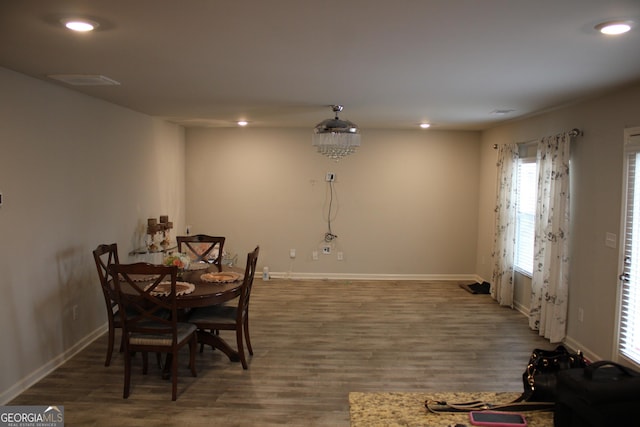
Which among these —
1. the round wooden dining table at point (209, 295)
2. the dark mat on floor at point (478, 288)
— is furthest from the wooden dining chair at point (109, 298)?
the dark mat on floor at point (478, 288)

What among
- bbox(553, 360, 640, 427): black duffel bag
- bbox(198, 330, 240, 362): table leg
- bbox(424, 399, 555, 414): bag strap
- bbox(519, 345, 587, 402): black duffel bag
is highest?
bbox(553, 360, 640, 427): black duffel bag

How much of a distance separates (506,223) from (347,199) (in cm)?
248

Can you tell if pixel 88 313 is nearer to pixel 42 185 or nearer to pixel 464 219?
pixel 42 185

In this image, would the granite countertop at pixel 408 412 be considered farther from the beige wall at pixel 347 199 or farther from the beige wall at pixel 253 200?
the beige wall at pixel 347 199

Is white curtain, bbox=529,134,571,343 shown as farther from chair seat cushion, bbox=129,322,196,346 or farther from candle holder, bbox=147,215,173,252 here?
candle holder, bbox=147,215,173,252

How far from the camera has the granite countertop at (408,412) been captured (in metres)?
1.28

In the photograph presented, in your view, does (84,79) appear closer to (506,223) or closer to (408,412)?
(408,412)

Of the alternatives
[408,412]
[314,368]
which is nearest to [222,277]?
[314,368]

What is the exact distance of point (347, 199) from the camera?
24.0 ft

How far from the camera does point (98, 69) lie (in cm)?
327

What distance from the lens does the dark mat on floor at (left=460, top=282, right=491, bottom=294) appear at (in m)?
6.58

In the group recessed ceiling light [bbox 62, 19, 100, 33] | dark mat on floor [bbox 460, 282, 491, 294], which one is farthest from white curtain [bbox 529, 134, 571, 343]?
recessed ceiling light [bbox 62, 19, 100, 33]

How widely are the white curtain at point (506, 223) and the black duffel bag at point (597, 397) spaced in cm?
490

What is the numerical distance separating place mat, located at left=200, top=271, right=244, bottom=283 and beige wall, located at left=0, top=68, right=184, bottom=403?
1.26m
